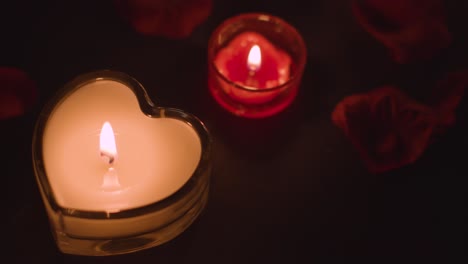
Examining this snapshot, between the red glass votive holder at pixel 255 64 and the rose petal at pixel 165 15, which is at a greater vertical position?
the rose petal at pixel 165 15

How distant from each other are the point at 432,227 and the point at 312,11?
0.40 metres

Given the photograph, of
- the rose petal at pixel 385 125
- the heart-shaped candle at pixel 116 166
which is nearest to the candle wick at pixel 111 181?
the heart-shaped candle at pixel 116 166

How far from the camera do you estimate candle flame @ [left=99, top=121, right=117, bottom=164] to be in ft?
2.15

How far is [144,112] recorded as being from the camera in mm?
688

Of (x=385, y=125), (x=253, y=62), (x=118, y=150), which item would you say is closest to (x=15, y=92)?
(x=118, y=150)

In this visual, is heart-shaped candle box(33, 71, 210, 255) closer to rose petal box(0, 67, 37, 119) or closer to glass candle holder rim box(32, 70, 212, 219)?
glass candle holder rim box(32, 70, 212, 219)

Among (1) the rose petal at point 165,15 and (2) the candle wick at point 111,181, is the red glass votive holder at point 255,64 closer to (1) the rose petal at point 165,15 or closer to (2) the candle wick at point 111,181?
(1) the rose petal at point 165,15

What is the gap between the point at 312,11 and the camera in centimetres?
89

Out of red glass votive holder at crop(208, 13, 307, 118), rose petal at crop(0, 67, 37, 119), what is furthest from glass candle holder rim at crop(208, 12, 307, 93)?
rose petal at crop(0, 67, 37, 119)

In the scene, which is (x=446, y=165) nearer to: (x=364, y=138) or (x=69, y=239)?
(x=364, y=138)

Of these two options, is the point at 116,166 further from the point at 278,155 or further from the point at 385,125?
the point at 385,125

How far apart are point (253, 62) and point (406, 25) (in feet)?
0.93

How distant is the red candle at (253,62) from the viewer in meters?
0.79

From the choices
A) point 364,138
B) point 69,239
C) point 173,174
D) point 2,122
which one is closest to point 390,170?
point 364,138
